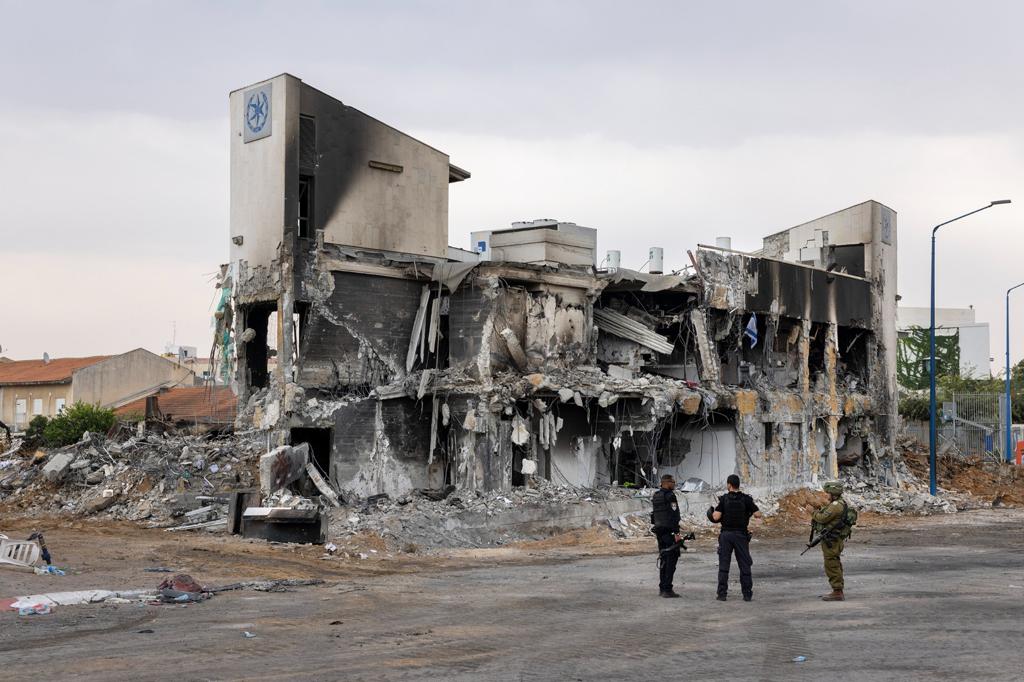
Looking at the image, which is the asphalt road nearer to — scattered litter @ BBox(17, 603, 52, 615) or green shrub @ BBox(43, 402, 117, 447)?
scattered litter @ BBox(17, 603, 52, 615)

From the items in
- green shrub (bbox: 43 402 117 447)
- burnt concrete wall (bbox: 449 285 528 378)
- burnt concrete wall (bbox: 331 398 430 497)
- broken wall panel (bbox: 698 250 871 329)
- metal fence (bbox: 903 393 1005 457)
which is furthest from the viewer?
metal fence (bbox: 903 393 1005 457)

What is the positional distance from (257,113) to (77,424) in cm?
1668

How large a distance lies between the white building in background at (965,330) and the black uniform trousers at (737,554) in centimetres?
5986

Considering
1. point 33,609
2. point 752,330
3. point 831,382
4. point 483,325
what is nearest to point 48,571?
point 33,609

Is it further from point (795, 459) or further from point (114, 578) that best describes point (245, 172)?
point (795, 459)

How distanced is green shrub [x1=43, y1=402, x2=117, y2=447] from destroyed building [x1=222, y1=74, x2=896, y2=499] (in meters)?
11.3

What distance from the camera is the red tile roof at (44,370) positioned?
183 ft

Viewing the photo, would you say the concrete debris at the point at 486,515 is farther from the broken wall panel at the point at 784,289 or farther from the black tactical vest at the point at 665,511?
the black tactical vest at the point at 665,511

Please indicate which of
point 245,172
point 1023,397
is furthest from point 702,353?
point 1023,397

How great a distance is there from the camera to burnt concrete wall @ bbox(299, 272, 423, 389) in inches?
1025

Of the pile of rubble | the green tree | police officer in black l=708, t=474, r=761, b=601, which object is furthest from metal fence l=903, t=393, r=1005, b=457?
police officer in black l=708, t=474, r=761, b=601

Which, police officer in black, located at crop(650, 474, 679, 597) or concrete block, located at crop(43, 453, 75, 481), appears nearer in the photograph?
police officer in black, located at crop(650, 474, 679, 597)

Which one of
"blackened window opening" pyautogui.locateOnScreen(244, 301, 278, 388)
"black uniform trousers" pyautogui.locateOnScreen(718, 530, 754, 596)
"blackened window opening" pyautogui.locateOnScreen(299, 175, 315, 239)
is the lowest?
"black uniform trousers" pyautogui.locateOnScreen(718, 530, 754, 596)

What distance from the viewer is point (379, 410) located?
2661cm
